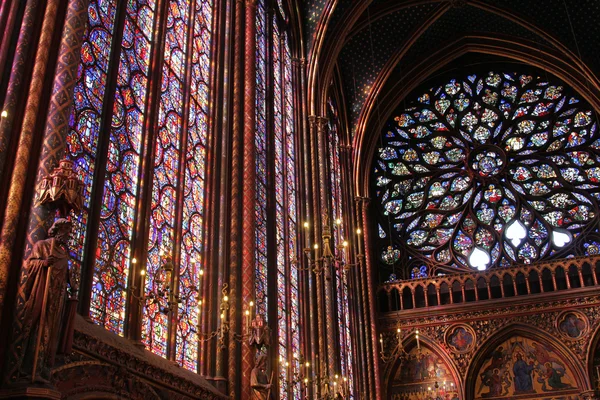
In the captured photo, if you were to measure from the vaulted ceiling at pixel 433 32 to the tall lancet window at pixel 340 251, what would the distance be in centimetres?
122

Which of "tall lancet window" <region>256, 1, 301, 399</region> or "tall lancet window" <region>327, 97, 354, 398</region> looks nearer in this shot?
"tall lancet window" <region>256, 1, 301, 399</region>

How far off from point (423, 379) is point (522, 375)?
267 cm

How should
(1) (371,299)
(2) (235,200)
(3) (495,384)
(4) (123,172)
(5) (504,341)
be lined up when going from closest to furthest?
(4) (123,172)
(2) (235,200)
(3) (495,384)
(5) (504,341)
(1) (371,299)

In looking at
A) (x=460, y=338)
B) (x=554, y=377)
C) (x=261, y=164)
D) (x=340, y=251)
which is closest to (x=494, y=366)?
(x=460, y=338)

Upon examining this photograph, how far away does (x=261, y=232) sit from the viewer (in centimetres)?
1416

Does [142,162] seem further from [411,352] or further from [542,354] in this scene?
[542,354]

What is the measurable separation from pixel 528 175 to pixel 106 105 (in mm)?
16056

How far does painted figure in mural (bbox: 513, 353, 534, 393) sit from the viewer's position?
19422mm

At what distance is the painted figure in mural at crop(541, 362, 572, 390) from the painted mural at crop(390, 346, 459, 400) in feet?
8.02

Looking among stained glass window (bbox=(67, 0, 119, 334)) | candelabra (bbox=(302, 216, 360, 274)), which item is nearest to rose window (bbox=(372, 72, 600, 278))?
candelabra (bbox=(302, 216, 360, 274))

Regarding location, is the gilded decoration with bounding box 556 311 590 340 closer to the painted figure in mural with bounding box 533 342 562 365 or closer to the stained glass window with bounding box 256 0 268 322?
the painted figure in mural with bounding box 533 342 562 365

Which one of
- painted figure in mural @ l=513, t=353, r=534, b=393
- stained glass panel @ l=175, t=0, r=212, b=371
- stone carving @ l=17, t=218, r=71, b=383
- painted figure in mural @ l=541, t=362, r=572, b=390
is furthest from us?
painted figure in mural @ l=513, t=353, r=534, b=393

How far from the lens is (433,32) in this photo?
77.8ft

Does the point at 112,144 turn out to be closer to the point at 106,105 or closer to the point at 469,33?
the point at 106,105
